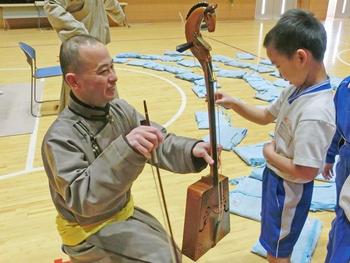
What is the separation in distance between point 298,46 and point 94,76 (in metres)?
0.73

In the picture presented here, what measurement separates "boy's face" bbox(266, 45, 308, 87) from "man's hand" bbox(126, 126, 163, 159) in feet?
2.03

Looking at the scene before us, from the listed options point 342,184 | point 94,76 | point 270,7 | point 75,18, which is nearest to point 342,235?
point 342,184

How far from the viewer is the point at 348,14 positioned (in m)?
12.5

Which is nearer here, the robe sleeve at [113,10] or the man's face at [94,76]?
the man's face at [94,76]

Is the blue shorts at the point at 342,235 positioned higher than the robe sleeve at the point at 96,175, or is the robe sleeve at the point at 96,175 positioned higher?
the robe sleeve at the point at 96,175

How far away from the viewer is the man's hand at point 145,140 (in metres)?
1.07

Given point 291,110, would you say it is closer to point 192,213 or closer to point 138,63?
point 192,213

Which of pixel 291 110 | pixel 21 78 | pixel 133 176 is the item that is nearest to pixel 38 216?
pixel 133 176

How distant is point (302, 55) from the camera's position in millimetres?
1380

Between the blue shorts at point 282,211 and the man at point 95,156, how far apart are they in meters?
0.36

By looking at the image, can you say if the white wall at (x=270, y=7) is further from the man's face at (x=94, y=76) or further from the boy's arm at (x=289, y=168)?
the man's face at (x=94, y=76)

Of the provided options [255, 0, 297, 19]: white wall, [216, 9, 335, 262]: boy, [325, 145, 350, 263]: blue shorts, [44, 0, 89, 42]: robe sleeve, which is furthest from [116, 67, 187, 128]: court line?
[255, 0, 297, 19]: white wall

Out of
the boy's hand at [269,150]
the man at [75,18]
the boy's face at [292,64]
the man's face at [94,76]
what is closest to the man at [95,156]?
the man's face at [94,76]

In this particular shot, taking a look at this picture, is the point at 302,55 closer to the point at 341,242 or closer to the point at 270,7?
the point at 341,242
